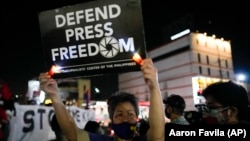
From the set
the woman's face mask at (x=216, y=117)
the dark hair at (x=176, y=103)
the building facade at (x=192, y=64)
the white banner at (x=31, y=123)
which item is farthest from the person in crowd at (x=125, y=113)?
the building facade at (x=192, y=64)

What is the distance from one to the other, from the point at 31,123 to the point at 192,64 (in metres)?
35.8

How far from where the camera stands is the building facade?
132 ft

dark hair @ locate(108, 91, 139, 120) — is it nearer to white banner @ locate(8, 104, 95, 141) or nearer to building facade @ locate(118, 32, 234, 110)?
white banner @ locate(8, 104, 95, 141)

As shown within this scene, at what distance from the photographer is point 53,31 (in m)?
3.20

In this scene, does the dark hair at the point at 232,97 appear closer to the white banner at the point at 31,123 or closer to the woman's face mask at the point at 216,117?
the woman's face mask at the point at 216,117

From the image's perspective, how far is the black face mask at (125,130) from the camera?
2.59 meters

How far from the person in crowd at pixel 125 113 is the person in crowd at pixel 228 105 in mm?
628

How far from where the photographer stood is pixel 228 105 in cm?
280

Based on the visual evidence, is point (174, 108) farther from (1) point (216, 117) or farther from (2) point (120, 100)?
(2) point (120, 100)

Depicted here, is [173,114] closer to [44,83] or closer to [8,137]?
[44,83]

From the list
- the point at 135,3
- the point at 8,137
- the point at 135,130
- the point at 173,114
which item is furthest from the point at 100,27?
the point at 8,137

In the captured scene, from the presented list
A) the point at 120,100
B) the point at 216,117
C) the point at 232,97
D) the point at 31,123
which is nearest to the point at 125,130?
the point at 120,100

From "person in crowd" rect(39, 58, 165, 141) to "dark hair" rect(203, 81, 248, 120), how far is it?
26.4 inches

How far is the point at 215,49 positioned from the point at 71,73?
43742 millimetres
